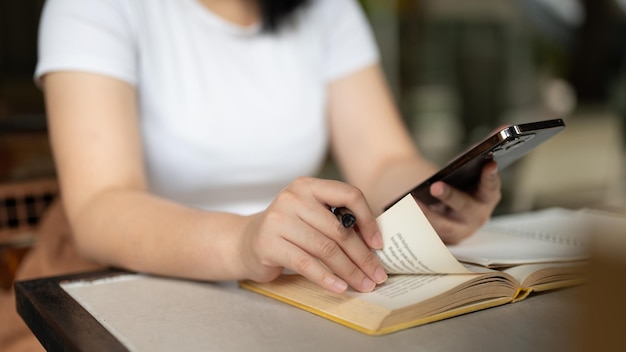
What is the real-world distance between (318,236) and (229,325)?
114 millimetres

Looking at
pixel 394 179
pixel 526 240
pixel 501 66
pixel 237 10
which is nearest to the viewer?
pixel 526 240

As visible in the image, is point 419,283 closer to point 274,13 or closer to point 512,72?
point 274,13

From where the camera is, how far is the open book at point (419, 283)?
22.4 inches

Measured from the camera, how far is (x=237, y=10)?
3.83 feet

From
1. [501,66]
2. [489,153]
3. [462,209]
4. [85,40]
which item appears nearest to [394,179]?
[462,209]

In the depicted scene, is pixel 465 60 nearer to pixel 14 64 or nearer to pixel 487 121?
pixel 487 121

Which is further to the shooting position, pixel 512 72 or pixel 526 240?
pixel 512 72

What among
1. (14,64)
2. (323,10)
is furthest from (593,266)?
(14,64)

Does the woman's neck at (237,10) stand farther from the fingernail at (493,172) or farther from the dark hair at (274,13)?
the fingernail at (493,172)

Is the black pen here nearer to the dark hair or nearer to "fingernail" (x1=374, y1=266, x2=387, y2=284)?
A: "fingernail" (x1=374, y1=266, x2=387, y2=284)

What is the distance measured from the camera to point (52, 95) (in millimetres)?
904

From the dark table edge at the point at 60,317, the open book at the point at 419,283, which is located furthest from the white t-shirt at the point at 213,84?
the open book at the point at 419,283

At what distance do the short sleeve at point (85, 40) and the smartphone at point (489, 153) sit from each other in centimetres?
47

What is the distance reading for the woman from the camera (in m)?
0.63
